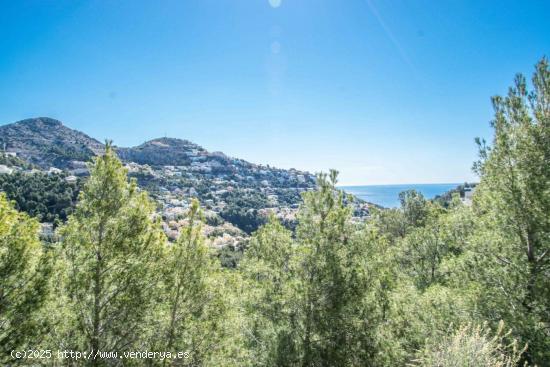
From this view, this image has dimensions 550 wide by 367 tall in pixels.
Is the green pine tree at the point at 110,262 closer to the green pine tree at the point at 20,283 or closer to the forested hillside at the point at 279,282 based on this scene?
the forested hillside at the point at 279,282

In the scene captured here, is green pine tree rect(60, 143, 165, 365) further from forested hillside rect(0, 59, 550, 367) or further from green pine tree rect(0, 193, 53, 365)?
green pine tree rect(0, 193, 53, 365)

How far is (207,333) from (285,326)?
11.8 feet

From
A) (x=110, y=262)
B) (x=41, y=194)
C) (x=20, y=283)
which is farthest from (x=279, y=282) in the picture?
(x=41, y=194)

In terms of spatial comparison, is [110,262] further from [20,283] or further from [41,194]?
[41,194]

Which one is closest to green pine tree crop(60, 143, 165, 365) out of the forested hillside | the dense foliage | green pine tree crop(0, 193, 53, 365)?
the forested hillside

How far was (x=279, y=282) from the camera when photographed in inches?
428

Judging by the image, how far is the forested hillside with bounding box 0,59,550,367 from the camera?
8297 mm

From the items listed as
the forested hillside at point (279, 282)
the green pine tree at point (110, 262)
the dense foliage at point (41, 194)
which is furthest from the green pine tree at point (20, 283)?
the dense foliage at point (41, 194)

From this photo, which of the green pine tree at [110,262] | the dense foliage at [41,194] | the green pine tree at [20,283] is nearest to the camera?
the green pine tree at [20,283]

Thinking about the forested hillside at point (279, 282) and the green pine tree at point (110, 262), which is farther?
the green pine tree at point (110, 262)

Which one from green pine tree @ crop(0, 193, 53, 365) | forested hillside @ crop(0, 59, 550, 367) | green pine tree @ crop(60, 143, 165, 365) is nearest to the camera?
green pine tree @ crop(0, 193, 53, 365)

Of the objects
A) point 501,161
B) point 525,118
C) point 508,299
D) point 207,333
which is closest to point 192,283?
point 207,333

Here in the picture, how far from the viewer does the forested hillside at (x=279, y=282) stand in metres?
8.30

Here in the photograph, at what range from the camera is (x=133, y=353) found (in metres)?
9.88
